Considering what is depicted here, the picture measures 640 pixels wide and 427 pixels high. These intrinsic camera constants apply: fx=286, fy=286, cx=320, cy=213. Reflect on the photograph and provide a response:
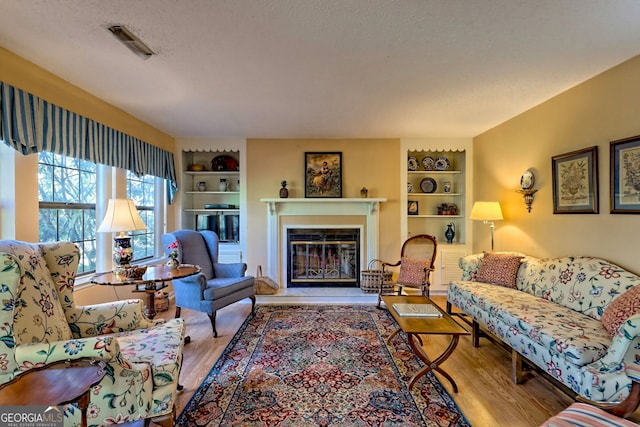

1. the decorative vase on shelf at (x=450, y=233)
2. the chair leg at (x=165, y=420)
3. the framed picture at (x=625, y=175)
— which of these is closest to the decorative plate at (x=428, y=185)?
the decorative vase on shelf at (x=450, y=233)

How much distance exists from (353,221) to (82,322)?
3383mm

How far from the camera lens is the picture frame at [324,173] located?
176 inches

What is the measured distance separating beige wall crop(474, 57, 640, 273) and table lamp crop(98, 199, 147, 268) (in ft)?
12.7

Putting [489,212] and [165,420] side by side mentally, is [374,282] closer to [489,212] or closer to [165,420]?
[489,212]

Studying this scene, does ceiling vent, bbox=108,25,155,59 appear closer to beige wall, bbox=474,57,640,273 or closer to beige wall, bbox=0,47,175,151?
beige wall, bbox=0,47,175,151

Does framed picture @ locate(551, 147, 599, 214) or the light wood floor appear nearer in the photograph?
the light wood floor

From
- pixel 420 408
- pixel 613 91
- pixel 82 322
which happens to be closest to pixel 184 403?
pixel 82 322

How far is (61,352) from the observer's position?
1.28m

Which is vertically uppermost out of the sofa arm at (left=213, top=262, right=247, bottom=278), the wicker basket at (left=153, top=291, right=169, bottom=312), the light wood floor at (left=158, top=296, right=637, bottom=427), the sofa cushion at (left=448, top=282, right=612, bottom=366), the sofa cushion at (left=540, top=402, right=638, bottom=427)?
the sofa arm at (left=213, top=262, right=247, bottom=278)

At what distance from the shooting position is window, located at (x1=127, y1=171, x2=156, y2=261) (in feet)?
12.1

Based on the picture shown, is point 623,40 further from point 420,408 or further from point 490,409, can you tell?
point 420,408

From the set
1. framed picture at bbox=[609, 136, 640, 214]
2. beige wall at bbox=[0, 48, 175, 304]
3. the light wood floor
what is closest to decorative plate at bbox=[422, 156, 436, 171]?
framed picture at bbox=[609, 136, 640, 214]

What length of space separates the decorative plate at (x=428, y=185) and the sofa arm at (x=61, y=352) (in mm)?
4342

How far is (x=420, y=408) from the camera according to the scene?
6.15 ft
